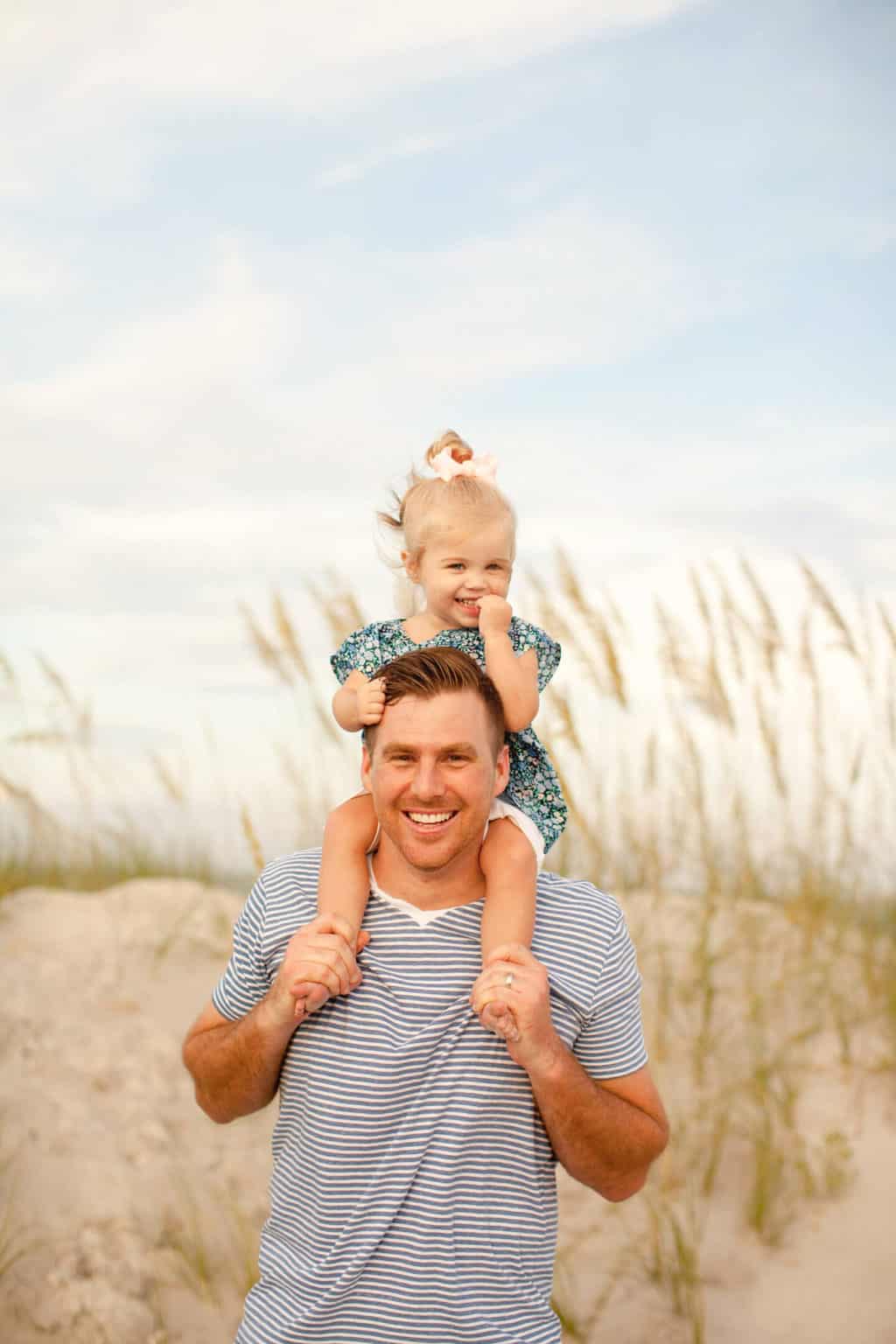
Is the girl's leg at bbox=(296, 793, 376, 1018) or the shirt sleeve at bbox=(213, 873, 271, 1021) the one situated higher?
the girl's leg at bbox=(296, 793, 376, 1018)

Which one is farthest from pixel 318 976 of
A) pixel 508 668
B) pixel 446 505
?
pixel 446 505

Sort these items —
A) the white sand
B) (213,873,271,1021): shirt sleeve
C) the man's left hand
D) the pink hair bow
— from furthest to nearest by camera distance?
the white sand
the pink hair bow
(213,873,271,1021): shirt sleeve
the man's left hand

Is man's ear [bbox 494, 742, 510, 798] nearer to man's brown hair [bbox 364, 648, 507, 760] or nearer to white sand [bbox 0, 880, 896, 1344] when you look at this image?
man's brown hair [bbox 364, 648, 507, 760]

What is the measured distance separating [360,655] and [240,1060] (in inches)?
33.4

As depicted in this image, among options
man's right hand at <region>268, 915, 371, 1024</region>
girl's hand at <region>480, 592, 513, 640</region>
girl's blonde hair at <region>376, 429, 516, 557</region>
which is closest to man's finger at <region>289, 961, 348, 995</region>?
man's right hand at <region>268, 915, 371, 1024</region>

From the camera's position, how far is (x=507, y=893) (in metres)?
2.37

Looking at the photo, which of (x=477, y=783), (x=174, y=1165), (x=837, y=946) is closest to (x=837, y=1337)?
(x=837, y=946)

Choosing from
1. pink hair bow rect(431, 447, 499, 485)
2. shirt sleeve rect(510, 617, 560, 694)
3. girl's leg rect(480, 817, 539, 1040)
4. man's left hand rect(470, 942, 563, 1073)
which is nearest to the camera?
man's left hand rect(470, 942, 563, 1073)

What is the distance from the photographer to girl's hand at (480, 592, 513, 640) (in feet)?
8.78

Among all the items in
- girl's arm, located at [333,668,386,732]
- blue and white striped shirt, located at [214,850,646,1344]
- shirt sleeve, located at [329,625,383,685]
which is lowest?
blue and white striped shirt, located at [214,850,646,1344]

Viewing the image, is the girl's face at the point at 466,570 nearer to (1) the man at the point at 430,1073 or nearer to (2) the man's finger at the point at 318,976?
(1) the man at the point at 430,1073

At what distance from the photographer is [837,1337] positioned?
12.6 ft

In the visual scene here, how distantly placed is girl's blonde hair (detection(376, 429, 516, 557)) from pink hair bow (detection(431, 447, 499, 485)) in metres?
0.01

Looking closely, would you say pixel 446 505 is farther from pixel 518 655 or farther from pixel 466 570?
pixel 518 655
